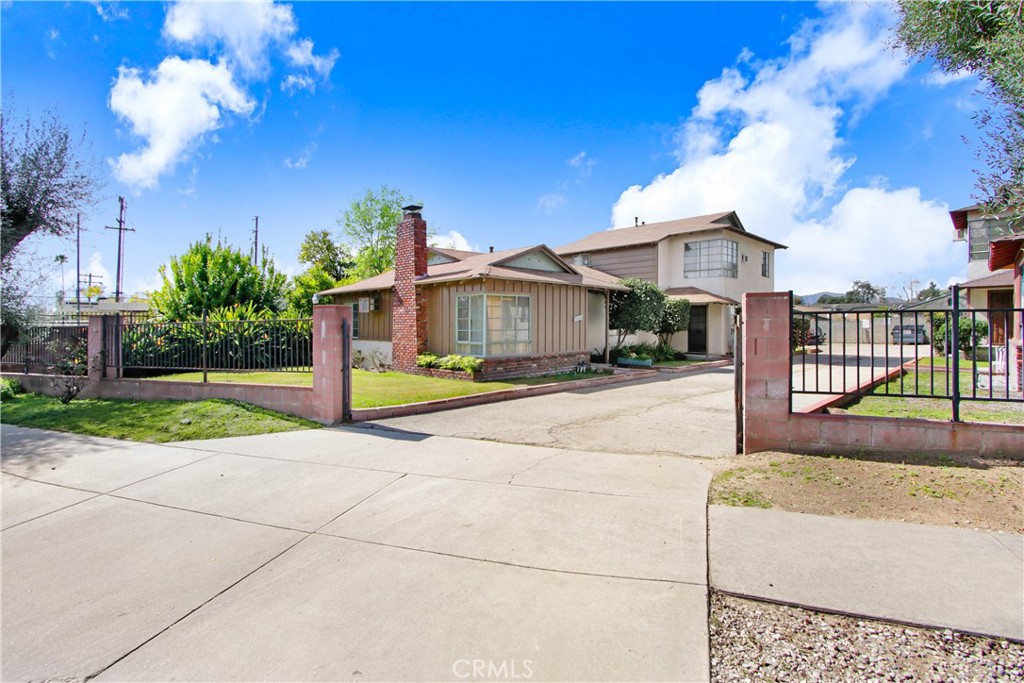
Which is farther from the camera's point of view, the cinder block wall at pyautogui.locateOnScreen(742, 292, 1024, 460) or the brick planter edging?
the brick planter edging

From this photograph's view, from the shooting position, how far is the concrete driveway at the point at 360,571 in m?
2.40

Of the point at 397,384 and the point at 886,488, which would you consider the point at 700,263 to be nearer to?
the point at 397,384

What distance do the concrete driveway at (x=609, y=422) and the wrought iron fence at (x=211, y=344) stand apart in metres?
2.33

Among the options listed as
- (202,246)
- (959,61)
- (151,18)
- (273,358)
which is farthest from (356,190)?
(959,61)

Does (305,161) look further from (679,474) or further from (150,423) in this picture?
(679,474)

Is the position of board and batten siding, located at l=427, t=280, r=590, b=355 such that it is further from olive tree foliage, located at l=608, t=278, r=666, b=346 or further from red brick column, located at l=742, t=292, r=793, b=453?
red brick column, located at l=742, t=292, r=793, b=453

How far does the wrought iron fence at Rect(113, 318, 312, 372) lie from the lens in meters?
8.93

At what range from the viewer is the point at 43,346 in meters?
12.1

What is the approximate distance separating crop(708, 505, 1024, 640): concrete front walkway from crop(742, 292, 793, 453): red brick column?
70.4 inches

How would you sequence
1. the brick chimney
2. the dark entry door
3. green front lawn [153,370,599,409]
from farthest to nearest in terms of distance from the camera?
the dark entry door → the brick chimney → green front lawn [153,370,599,409]

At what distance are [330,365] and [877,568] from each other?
23.7 ft

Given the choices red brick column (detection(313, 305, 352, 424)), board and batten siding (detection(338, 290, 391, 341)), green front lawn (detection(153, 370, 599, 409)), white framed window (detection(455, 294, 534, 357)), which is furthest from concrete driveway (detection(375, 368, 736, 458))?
board and batten siding (detection(338, 290, 391, 341))

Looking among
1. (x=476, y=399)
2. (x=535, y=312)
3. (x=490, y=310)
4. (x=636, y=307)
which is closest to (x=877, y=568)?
(x=476, y=399)

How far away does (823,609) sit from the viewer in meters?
2.73
